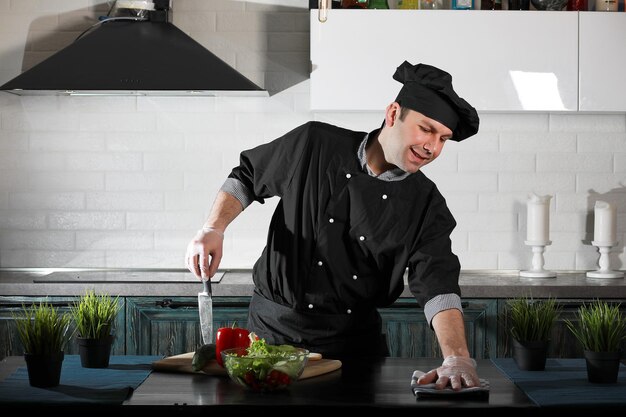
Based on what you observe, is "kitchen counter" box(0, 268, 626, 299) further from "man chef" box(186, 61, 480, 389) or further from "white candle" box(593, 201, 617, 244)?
"man chef" box(186, 61, 480, 389)

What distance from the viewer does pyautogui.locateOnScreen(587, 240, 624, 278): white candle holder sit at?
4656 mm

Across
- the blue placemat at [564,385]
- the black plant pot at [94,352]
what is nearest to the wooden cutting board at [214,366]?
the black plant pot at [94,352]

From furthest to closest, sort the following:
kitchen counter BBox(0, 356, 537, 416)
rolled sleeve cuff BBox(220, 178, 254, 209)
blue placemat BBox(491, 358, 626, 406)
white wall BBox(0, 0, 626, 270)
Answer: white wall BBox(0, 0, 626, 270), rolled sleeve cuff BBox(220, 178, 254, 209), blue placemat BBox(491, 358, 626, 406), kitchen counter BBox(0, 356, 537, 416)

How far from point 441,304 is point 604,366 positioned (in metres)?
0.50

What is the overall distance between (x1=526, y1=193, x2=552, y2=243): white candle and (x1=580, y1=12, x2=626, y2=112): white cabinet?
0.51 metres

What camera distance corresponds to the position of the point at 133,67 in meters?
4.27

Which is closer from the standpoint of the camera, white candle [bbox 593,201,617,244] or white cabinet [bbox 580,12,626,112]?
white cabinet [bbox 580,12,626,112]

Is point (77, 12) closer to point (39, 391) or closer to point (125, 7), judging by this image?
point (125, 7)

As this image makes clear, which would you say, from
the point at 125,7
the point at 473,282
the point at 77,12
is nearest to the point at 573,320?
the point at 473,282

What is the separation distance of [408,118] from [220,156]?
2.15 metres

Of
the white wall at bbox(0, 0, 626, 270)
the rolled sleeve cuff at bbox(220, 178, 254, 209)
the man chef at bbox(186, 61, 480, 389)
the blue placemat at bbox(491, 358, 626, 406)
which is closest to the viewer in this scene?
the blue placemat at bbox(491, 358, 626, 406)

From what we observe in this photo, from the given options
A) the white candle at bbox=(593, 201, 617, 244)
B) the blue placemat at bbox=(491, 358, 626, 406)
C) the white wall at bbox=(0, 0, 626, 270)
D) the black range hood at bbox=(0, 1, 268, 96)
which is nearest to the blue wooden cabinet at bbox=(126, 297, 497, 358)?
the white wall at bbox=(0, 0, 626, 270)

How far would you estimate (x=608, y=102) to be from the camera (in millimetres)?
4465

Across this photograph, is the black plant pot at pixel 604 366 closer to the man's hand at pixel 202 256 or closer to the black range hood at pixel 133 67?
the man's hand at pixel 202 256
